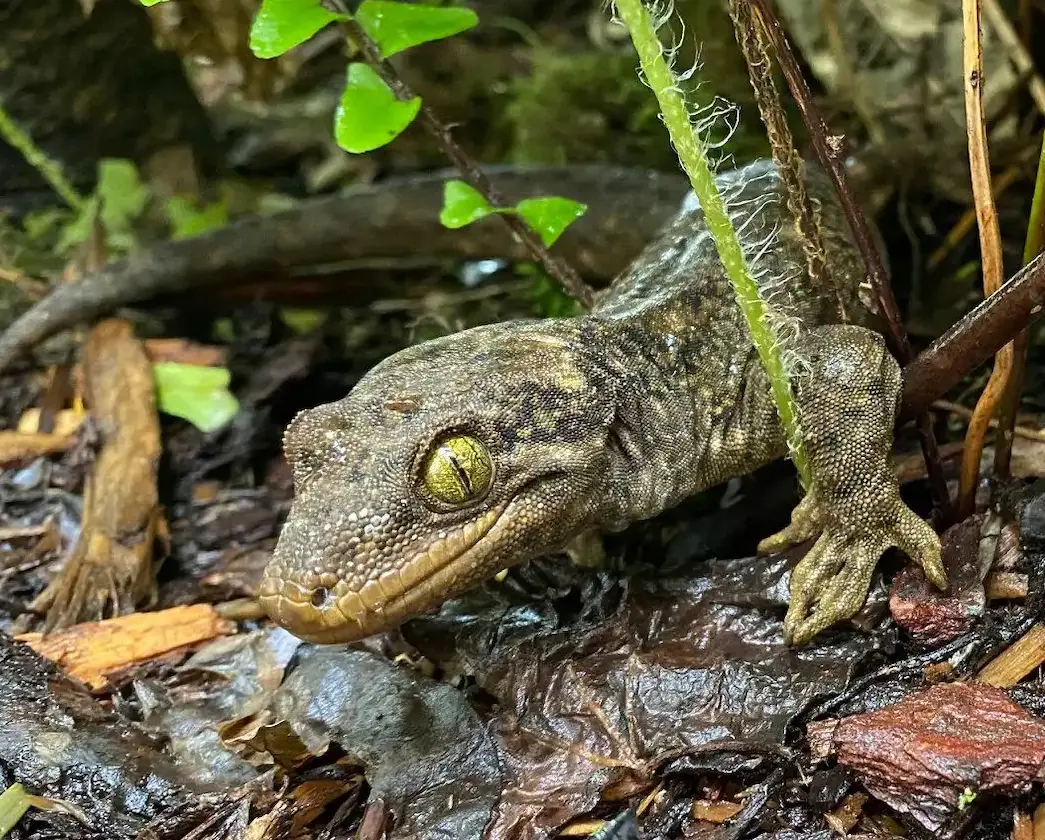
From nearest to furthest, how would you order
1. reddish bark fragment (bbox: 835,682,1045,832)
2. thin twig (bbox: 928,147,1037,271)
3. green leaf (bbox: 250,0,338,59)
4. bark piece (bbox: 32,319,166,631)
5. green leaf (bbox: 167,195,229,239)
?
1. reddish bark fragment (bbox: 835,682,1045,832)
2. green leaf (bbox: 250,0,338,59)
3. bark piece (bbox: 32,319,166,631)
4. thin twig (bbox: 928,147,1037,271)
5. green leaf (bbox: 167,195,229,239)

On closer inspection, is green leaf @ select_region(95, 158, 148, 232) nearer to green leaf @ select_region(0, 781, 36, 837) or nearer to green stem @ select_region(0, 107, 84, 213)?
green stem @ select_region(0, 107, 84, 213)

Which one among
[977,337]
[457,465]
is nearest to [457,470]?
[457,465]

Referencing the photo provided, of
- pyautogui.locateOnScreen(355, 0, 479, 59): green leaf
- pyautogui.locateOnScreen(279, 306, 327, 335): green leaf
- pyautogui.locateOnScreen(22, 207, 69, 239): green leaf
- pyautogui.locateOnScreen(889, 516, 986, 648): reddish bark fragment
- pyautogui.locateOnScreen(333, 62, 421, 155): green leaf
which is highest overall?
pyautogui.locateOnScreen(355, 0, 479, 59): green leaf

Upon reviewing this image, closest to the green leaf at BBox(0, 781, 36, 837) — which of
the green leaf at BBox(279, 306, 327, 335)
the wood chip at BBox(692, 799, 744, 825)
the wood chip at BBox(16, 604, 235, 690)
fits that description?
the wood chip at BBox(16, 604, 235, 690)

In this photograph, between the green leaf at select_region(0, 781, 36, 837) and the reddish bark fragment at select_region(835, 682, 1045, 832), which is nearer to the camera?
the reddish bark fragment at select_region(835, 682, 1045, 832)

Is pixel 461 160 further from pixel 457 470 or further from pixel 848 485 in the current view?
pixel 848 485

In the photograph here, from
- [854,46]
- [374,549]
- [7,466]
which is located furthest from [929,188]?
[7,466]
